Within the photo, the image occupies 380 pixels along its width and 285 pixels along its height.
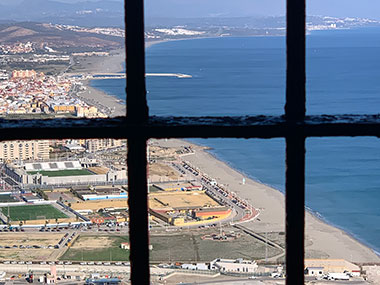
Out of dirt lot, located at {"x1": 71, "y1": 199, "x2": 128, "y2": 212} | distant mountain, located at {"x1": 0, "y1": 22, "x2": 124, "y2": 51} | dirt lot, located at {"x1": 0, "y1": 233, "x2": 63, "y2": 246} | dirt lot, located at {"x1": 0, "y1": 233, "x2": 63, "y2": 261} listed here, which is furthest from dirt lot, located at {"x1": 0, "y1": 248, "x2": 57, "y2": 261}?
distant mountain, located at {"x1": 0, "y1": 22, "x2": 124, "y2": 51}

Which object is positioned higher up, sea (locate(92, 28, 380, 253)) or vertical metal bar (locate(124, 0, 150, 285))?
vertical metal bar (locate(124, 0, 150, 285))

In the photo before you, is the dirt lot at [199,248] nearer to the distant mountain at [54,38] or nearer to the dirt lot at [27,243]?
the dirt lot at [27,243]

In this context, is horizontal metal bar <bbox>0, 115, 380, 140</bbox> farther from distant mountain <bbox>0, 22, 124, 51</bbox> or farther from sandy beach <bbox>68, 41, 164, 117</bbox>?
distant mountain <bbox>0, 22, 124, 51</bbox>

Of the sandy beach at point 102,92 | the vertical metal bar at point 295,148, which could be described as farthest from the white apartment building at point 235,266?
the vertical metal bar at point 295,148

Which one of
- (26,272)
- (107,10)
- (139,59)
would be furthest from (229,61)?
(139,59)

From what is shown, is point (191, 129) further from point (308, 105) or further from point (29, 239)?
point (308, 105)
